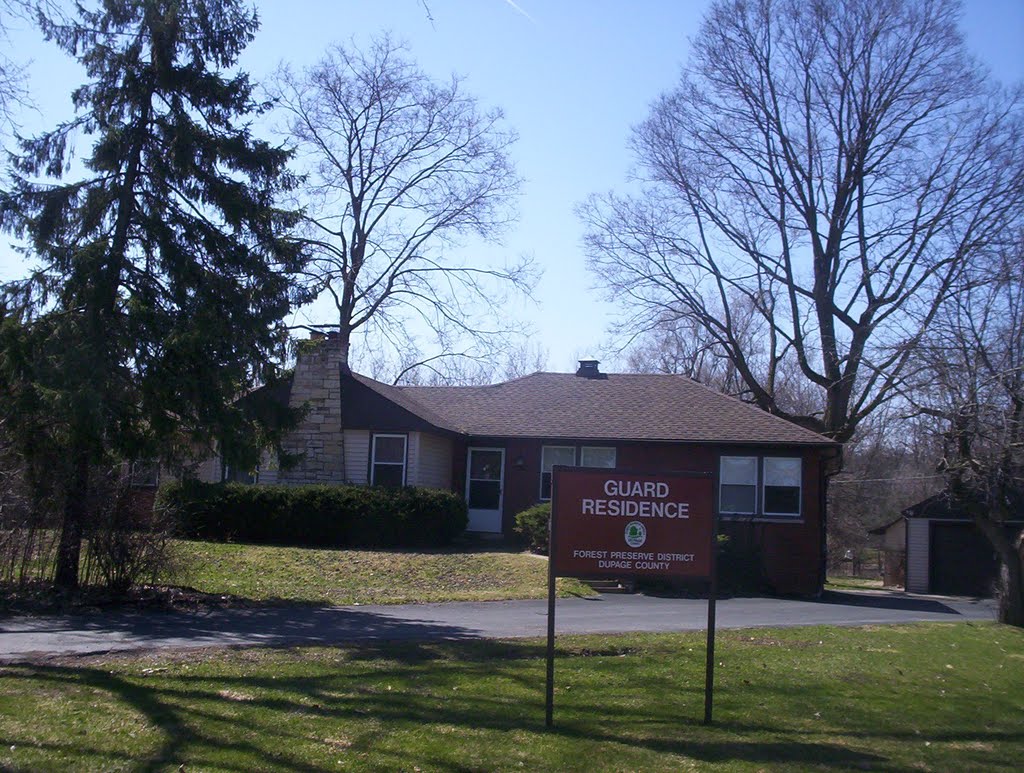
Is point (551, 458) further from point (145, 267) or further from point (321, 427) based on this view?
point (145, 267)

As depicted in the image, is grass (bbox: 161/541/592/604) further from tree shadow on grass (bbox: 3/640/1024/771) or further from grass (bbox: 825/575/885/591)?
grass (bbox: 825/575/885/591)

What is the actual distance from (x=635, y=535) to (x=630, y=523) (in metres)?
0.10

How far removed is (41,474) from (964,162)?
90.5 feet

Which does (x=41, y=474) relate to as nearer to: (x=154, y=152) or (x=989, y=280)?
(x=154, y=152)

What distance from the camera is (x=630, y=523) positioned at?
26.8ft

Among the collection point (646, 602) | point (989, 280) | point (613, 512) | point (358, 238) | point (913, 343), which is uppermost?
point (358, 238)

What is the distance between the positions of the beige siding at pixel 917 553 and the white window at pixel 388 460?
62.1ft

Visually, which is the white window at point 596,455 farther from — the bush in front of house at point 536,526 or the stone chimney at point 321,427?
the stone chimney at point 321,427

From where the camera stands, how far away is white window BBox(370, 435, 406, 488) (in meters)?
26.6

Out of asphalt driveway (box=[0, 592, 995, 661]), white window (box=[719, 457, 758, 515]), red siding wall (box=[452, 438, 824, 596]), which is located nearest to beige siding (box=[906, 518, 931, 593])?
red siding wall (box=[452, 438, 824, 596])

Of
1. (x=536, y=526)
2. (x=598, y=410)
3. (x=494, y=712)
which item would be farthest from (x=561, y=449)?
(x=494, y=712)

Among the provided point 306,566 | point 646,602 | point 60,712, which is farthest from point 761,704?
point 306,566

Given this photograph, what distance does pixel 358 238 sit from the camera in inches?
1556

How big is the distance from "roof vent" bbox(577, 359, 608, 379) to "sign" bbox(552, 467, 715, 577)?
79.2 ft
